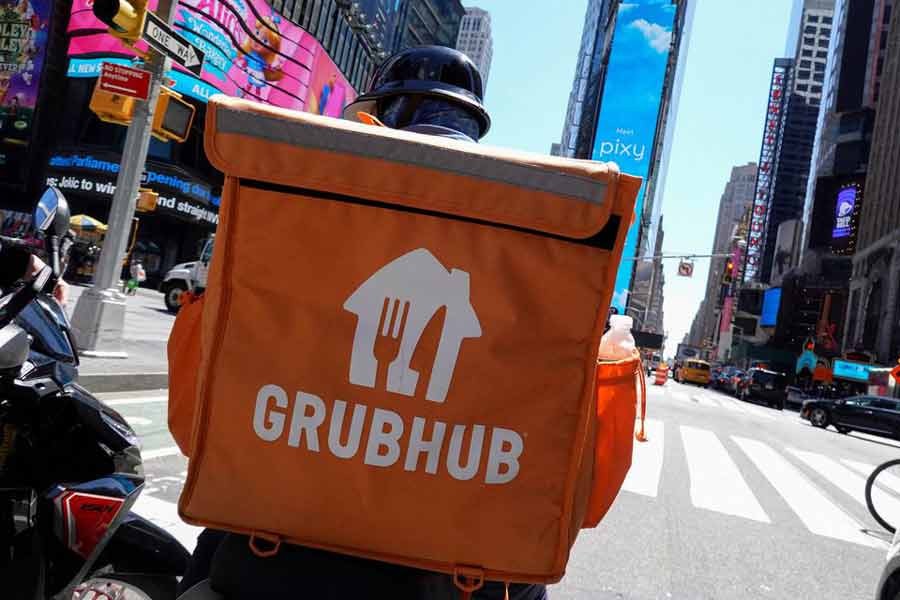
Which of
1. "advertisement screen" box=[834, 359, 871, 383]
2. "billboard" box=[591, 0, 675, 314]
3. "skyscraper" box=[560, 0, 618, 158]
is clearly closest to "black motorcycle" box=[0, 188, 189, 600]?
"advertisement screen" box=[834, 359, 871, 383]

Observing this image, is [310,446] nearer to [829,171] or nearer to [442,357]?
[442,357]

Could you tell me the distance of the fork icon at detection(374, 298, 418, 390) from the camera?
1106 mm

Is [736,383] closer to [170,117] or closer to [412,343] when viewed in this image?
[170,117]

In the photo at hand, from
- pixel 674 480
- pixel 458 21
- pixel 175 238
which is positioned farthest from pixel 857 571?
pixel 458 21

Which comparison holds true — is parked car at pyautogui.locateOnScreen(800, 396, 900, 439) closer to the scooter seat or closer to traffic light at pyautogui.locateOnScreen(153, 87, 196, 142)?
traffic light at pyautogui.locateOnScreen(153, 87, 196, 142)

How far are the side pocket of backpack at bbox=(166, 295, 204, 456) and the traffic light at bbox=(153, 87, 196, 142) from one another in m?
8.22

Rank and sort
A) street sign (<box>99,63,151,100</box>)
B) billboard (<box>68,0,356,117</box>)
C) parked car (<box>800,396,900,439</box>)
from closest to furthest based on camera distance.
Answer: street sign (<box>99,63,151,100</box>), parked car (<box>800,396,900,439</box>), billboard (<box>68,0,356,117</box>)

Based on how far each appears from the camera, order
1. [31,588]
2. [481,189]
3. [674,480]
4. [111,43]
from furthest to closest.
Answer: [111,43] → [674,480] → [31,588] → [481,189]

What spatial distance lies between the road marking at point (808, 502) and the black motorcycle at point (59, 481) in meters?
5.96

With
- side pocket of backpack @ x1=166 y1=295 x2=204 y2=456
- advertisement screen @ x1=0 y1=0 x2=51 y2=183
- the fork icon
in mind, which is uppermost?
advertisement screen @ x1=0 y1=0 x2=51 y2=183

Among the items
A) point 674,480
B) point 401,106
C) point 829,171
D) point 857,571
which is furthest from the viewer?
point 829,171

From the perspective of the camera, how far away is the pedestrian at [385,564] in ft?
3.74

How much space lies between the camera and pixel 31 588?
193cm

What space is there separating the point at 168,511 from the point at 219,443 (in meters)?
3.54
